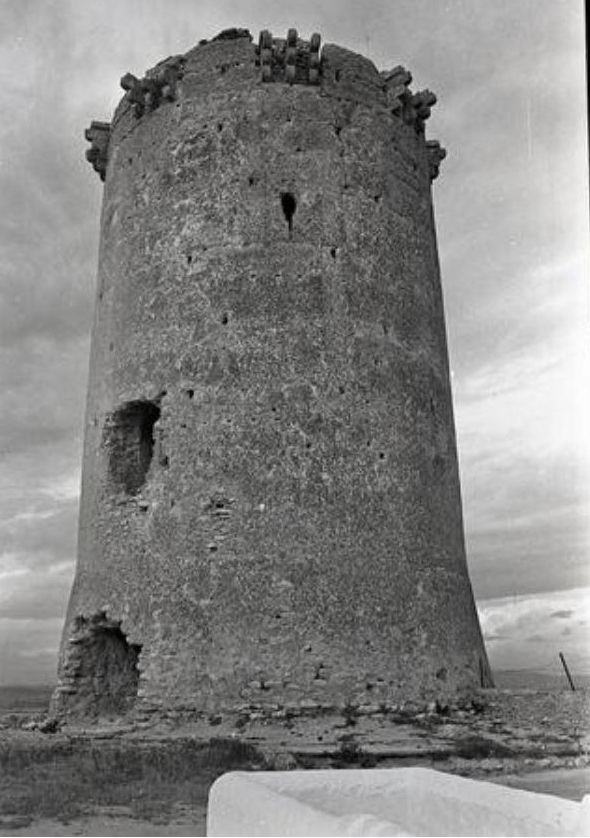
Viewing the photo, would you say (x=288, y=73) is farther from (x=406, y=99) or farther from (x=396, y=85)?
(x=406, y=99)

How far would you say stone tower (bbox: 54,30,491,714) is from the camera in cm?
1125

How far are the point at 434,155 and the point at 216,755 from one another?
10.9 m

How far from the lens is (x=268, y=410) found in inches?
470

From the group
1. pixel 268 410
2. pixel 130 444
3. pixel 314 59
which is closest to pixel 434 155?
pixel 314 59

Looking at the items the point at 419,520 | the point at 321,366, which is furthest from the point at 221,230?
the point at 419,520

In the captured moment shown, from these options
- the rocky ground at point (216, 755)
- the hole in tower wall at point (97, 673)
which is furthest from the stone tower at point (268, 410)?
the rocky ground at point (216, 755)

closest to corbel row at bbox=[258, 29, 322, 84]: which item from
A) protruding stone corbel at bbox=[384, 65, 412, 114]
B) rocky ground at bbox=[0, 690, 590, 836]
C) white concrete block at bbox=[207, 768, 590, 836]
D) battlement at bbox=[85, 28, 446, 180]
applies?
battlement at bbox=[85, 28, 446, 180]

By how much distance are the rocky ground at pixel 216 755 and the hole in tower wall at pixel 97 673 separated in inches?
60.6

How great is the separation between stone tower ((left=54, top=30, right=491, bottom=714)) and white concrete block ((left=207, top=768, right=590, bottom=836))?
22.6ft

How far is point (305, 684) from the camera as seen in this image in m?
10.8

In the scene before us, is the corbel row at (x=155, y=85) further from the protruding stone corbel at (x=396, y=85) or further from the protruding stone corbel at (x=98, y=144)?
the protruding stone corbel at (x=396, y=85)

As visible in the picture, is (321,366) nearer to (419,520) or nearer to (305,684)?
(419,520)

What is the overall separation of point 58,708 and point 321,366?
5923mm

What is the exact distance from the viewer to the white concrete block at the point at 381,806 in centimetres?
315
